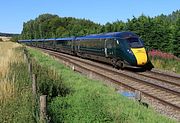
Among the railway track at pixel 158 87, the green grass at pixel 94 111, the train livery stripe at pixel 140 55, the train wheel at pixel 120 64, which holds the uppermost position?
the train livery stripe at pixel 140 55

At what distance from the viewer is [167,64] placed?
93.2 feet

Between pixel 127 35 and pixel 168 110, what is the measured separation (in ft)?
44.5

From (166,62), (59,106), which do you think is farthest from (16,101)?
(166,62)

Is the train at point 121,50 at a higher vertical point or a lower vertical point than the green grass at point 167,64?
higher

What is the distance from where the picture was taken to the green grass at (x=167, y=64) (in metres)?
27.0

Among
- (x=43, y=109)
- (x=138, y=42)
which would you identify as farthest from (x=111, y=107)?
(x=138, y=42)

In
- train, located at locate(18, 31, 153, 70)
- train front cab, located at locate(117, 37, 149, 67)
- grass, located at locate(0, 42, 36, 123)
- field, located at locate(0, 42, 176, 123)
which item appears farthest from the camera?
train, located at locate(18, 31, 153, 70)

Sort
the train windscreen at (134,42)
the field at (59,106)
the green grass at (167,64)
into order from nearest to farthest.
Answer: the field at (59,106) → the train windscreen at (134,42) → the green grass at (167,64)

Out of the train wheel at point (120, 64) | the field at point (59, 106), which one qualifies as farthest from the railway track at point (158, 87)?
the field at point (59, 106)

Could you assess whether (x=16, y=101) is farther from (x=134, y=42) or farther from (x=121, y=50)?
(x=134, y=42)

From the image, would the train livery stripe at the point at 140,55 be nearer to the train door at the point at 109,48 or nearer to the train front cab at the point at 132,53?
the train front cab at the point at 132,53

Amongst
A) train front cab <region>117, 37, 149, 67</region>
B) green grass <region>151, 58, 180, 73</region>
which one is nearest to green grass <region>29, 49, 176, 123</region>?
train front cab <region>117, 37, 149, 67</region>

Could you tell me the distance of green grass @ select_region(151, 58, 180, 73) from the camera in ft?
88.4

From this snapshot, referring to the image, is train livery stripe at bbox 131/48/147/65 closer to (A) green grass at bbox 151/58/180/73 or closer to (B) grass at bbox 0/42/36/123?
(A) green grass at bbox 151/58/180/73
